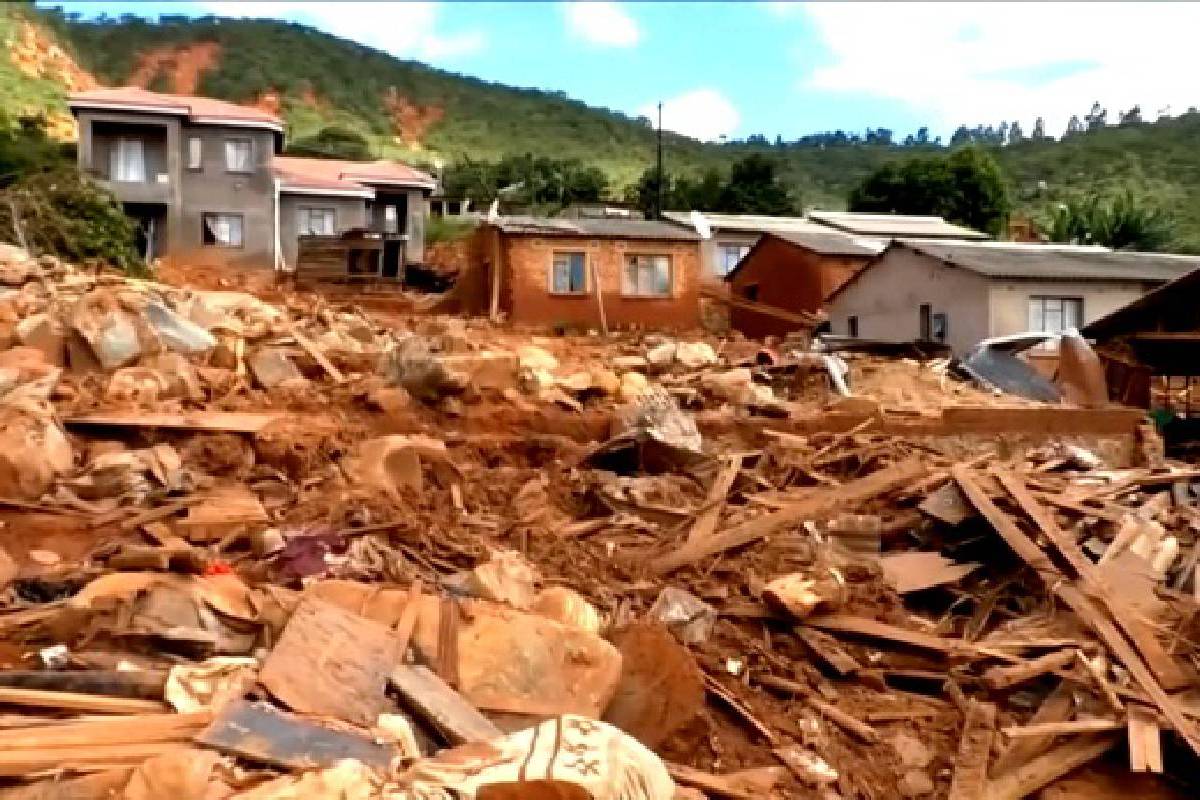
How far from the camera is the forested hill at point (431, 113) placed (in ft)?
189

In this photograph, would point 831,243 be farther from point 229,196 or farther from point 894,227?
point 229,196

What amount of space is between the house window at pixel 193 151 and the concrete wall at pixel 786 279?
15878 millimetres

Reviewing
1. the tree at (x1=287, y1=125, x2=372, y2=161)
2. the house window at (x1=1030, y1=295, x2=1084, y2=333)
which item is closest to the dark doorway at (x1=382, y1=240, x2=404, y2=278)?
the house window at (x1=1030, y1=295, x2=1084, y2=333)

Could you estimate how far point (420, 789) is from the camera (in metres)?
5.23

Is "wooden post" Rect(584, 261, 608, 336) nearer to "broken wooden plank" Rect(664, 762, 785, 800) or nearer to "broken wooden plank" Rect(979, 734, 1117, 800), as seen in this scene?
"broken wooden plank" Rect(979, 734, 1117, 800)

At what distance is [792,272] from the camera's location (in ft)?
99.9

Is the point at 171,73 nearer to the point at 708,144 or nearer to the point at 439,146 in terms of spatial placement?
the point at 439,146

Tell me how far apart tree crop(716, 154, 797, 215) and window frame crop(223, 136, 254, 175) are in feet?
54.8

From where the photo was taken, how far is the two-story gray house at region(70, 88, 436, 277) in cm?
3553

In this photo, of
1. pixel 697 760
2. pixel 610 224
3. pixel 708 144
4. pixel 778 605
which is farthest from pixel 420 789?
pixel 708 144

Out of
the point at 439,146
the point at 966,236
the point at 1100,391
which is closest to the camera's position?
the point at 1100,391

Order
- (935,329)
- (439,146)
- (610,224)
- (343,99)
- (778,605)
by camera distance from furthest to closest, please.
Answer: (343,99), (439,146), (610,224), (935,329), (778,605)

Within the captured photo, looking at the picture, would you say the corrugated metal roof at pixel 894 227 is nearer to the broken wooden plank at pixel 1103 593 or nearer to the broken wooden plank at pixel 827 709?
the broken wooden plank at pixel 1103 593

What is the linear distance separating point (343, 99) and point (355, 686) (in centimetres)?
7353
